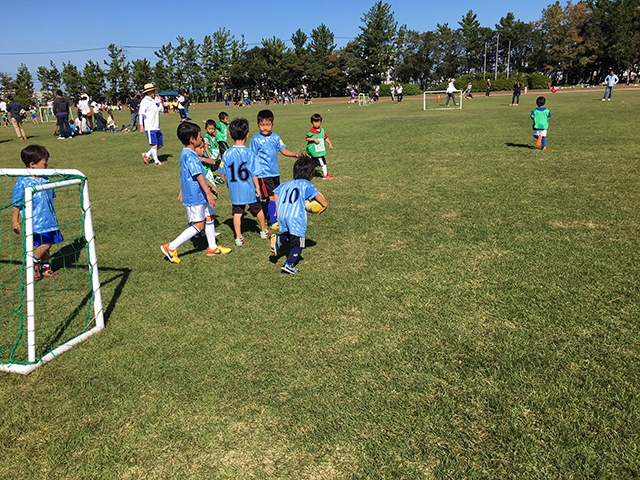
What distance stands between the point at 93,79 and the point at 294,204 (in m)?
97.6

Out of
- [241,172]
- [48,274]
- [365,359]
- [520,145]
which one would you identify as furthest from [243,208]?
[520,145]

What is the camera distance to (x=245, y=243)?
21.2 ft

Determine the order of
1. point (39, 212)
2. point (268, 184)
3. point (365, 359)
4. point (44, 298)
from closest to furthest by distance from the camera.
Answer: point (365, 359), point (44, 298), point (39, 212), point (268, 184)

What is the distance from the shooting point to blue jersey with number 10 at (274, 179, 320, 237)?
16.7ft

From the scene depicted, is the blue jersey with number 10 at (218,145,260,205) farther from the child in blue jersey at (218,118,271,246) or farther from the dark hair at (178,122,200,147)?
the dark hair at (178,122,200,147)

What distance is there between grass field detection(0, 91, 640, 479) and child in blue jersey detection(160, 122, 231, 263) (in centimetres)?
43

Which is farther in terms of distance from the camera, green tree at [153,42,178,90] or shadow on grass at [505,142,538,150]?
green tree at [153,42,178,90]

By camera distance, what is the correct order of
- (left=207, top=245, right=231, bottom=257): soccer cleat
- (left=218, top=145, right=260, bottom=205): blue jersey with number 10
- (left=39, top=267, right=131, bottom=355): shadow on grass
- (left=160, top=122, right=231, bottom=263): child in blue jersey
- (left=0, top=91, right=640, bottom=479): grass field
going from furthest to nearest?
1. (left=207, top=245, right=231, bottom=257): soccer cleat
2. (left=218, top=145, right=260, bottom=205): blue jersey with number 10
3. (left=160, top=122, right=231, bottom=263): child in blue jersey
4. (left=39, top=267, right=131, bottom=355): shadow on grass
5. (left=0, top=91, right=640, bottom=479): grass field

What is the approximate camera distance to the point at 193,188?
5.52 m

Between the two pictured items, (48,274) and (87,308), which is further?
(48,274)

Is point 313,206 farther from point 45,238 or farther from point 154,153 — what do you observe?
point 154,153

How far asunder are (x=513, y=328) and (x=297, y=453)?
2.26m

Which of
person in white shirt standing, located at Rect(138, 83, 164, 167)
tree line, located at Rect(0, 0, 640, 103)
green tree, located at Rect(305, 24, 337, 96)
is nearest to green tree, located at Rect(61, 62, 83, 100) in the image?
tree line, located at Rect(0, 0, 640, 103)

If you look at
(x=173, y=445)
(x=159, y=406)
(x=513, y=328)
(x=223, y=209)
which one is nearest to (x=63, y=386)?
(x=159, y=406)
